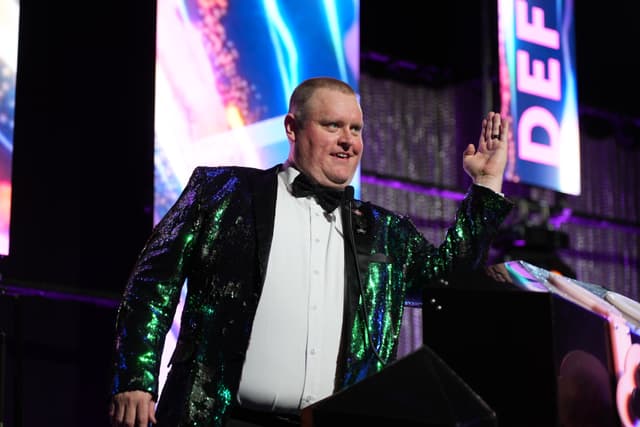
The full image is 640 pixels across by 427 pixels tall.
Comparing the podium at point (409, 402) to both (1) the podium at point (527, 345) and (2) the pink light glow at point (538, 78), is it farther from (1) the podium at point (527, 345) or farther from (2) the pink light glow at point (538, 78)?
(2) the pink light glow at point (538, 78)

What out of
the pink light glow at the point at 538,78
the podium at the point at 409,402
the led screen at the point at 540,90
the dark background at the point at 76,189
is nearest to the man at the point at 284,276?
the podium at the point at 409,402

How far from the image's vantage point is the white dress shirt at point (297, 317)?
2.10 metres

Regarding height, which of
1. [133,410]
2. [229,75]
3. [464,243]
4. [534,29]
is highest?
[534,29]

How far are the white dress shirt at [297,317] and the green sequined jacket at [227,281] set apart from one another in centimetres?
3

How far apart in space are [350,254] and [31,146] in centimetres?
159

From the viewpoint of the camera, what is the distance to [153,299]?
213 cm

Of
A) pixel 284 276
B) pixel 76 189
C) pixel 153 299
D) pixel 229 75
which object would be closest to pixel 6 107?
pixel 76 189

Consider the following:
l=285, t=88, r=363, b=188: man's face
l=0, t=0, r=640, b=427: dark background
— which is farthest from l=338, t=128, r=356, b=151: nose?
l=0, t=0, r=640, b=427: dark background

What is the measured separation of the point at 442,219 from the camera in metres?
5.74

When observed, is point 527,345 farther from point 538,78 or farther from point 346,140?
point 538,78

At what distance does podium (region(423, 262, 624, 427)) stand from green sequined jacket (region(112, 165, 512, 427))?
550 millimetres

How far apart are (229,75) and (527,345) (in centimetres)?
211

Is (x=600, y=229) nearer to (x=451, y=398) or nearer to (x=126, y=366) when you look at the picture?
(x=126, y=366)

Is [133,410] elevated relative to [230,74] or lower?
lower
